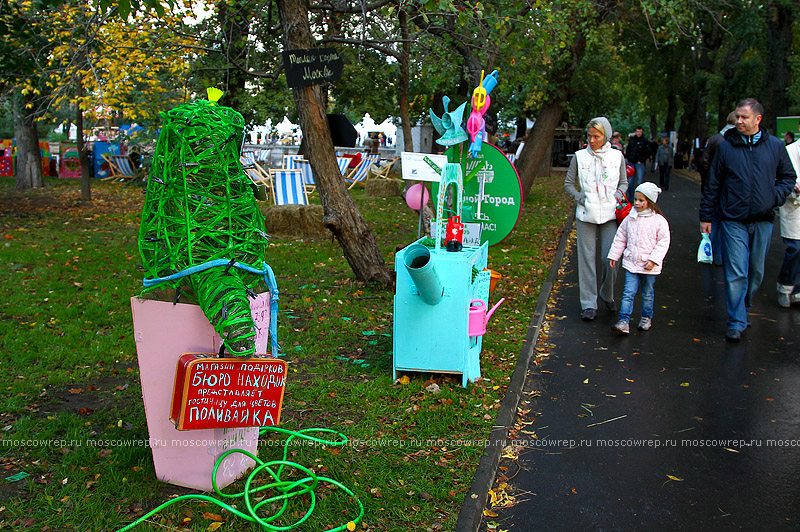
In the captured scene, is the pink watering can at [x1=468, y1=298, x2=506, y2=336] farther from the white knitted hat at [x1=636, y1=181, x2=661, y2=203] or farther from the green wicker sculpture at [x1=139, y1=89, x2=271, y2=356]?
the white knitted hat at [x1=636, y1=181, x2=661, y2=203]

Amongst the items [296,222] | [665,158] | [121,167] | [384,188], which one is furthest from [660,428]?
[121,167]

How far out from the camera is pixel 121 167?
80.9 ft

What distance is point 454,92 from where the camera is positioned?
22.9 m

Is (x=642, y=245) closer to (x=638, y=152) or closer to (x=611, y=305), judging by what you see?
(x=611, y=305)

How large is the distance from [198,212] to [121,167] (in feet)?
76.3

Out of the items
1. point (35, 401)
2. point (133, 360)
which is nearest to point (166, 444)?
point (35, 401)

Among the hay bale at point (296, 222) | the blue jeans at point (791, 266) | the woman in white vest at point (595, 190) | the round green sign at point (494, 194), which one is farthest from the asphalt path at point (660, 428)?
the hay bale at point (296, 222)

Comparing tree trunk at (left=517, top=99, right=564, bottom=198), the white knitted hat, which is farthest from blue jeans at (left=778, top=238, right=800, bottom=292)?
tree trunk at (left=517, top=99, right=564, bottom=198)

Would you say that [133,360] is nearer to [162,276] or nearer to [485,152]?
[162,276]

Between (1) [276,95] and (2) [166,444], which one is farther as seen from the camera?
(1) [276,95]

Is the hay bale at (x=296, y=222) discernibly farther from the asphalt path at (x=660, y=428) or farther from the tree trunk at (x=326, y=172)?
the asphalt path at (x=660, y=428)

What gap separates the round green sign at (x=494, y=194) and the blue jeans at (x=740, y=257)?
2011mm

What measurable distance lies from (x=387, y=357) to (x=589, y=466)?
6.85 feet

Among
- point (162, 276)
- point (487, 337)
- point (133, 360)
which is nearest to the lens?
point (162, 276)
